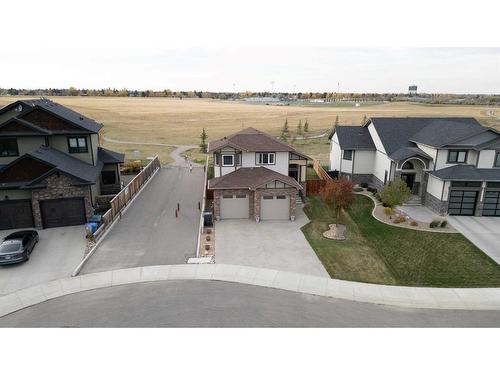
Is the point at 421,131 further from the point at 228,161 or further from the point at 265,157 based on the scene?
the point at 228,161

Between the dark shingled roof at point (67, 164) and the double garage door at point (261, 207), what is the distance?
373 inches

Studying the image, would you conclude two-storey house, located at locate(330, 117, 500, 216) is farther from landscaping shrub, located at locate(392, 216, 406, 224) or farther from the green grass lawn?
the green grass lawn

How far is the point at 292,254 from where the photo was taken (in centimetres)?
2122

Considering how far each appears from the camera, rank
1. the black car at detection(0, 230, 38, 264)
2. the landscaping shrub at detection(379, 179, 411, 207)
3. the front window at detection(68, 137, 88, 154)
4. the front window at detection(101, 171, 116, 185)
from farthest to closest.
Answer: the front window at detection(101, 171, 116, 185) → the front window at detection(68, 137, 88, 154) → the landscaping shrub at detection(379, 179, 411, 207) → the black car at detection(0, 230, 38, 264)

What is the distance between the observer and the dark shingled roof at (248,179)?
26094 millimetres

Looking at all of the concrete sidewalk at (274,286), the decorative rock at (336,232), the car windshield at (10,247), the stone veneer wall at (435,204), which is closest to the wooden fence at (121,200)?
the car windshield at (10,247)

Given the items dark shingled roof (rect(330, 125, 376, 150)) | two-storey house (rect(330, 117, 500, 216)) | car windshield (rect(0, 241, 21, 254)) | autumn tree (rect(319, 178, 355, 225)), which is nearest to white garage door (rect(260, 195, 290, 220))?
autumn tree (rect(319, 178, 355, 225))

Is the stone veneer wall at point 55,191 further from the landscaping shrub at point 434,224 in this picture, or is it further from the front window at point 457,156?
the front window at point 457,156

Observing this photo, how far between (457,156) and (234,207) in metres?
17.8

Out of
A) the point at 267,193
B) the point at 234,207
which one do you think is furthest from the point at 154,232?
the point at 267,193

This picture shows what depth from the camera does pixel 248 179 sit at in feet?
89.4

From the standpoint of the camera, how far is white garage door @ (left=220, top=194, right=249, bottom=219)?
26.7m

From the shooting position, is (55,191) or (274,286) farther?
(55,191)

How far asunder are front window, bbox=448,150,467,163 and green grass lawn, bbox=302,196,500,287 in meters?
7.26
